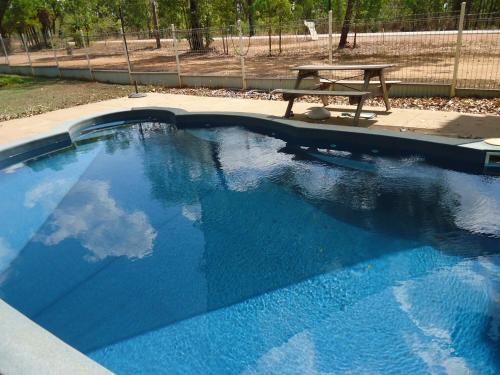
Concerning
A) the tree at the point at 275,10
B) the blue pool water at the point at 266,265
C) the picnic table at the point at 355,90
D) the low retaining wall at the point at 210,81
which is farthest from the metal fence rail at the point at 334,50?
the blue pool water at the point at 266,265

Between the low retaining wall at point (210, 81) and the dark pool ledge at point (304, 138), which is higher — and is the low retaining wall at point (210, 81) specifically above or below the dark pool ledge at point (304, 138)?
above

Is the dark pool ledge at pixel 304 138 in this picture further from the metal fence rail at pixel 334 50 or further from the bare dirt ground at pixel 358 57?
the bare dirt ground at pixel 358 57

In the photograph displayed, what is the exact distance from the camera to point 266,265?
357cm

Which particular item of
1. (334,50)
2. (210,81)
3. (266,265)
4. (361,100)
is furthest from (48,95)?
(266,265)

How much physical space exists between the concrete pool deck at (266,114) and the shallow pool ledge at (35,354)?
534 centimetres

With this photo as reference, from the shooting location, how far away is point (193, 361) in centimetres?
263

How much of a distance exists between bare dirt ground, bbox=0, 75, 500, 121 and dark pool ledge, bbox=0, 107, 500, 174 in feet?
6.89

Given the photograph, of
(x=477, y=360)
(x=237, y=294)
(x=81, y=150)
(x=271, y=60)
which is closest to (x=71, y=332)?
(x=237, y=294)

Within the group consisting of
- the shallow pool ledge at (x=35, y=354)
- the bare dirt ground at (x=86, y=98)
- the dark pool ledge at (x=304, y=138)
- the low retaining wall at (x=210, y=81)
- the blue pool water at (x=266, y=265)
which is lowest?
the blue pool water at (x=266, y=265)

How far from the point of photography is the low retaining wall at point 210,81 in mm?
7770

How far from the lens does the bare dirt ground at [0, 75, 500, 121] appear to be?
7.25 meters

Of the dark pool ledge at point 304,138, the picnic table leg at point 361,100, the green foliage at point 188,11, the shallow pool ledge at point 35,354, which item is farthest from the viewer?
the green foliage at point 188,11

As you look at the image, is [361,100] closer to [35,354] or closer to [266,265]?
[266,265]

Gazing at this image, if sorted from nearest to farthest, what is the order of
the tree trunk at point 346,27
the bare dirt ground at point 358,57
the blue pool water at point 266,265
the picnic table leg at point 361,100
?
the blue pool water at point 266,265 → the picnic table leg at point 361,100 → the bare dirt ground at point 358,57 → the tree trunk at point 346,27
